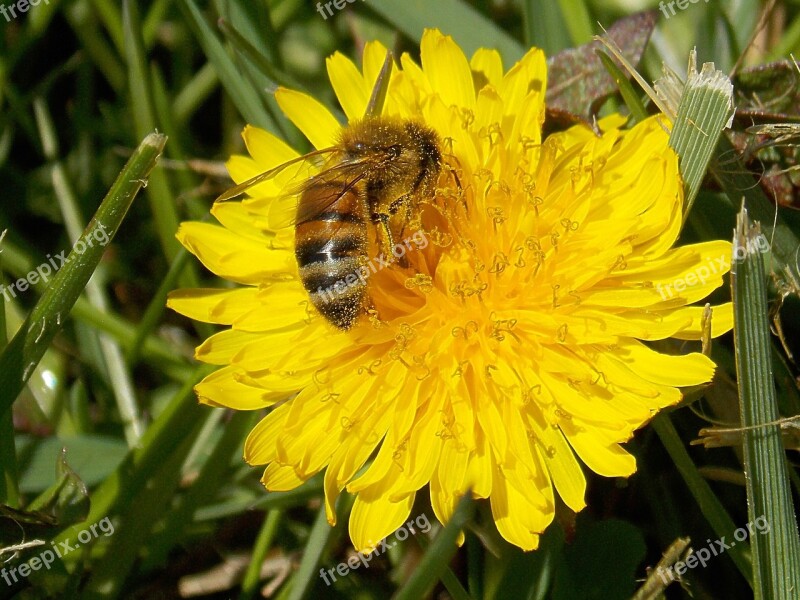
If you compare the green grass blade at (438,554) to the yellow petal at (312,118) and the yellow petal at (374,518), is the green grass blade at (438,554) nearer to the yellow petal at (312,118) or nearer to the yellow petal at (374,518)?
the yellow petal at (374,518)

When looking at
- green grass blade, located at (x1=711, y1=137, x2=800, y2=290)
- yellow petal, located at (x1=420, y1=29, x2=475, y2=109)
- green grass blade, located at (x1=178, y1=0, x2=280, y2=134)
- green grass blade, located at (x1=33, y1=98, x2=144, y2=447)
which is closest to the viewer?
green grass blade, located at (x1=711, y1=137, x2=800, y2=290)

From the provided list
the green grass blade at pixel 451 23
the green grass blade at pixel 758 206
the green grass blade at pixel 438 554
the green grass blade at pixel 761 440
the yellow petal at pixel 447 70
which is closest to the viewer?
the green grass blade at pixel 438 554

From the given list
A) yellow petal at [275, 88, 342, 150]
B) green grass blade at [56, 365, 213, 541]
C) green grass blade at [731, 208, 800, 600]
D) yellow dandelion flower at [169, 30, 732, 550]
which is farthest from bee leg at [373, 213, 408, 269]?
green grass blade at [731, 208, 800, 600]

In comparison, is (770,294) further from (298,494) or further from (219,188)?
(219,188)

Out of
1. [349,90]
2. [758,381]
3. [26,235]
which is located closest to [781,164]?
[758,381]

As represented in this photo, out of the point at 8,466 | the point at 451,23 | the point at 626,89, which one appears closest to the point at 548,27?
the point at 451,23

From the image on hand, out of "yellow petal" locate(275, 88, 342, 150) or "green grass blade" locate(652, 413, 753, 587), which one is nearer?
"green grass blade" locate(652, 413, 753, 587)

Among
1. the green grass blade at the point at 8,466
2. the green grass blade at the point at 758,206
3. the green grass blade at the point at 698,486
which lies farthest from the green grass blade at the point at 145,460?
the green grass blade at the point at 758,206

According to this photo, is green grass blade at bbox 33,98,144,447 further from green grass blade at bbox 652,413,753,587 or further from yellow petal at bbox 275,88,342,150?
green grass blade at bbox 652,413,753,587
